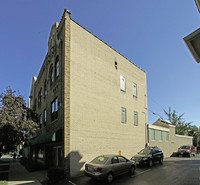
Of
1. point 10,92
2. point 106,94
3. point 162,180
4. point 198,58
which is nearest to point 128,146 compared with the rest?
point 106,94

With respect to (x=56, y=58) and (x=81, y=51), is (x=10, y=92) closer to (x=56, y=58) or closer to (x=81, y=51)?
(x=56, y=58)

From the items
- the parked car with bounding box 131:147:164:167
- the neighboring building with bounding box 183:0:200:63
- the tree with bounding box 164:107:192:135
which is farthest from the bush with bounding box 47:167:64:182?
the tree with bounding box 164:107:192:135

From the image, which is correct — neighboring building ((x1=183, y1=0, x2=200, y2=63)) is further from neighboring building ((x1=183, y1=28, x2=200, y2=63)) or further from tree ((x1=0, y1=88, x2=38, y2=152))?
tree ((x1=0, y1=88, x2=38, y2=152))

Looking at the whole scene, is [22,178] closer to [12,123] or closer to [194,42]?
[12,123]

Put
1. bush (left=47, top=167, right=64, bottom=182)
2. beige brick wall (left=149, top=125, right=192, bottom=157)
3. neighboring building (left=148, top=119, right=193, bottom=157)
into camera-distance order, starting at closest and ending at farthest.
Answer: bush (left=47, top=167, right=64, bottom=182) < neighboring building (left=148, top=119, right=193, bottom=157) < beige brick wall (left=149, top=125, right=192, bottom=157)

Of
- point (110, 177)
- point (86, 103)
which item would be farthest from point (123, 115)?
point (110, 177)

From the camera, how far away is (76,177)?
1082 centimetres

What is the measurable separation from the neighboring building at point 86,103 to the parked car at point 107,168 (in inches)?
77.8

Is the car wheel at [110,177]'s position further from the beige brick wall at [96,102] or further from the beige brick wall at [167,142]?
the beige brick wall at [167,142]

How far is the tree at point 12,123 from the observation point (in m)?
11.6

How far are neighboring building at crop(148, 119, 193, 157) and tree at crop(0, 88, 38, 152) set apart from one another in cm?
1422

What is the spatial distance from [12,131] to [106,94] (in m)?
7.84

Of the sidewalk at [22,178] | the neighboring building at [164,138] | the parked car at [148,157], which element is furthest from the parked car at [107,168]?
the neighboring building at [164,138]

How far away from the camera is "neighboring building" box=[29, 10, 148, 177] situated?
11578 mm
